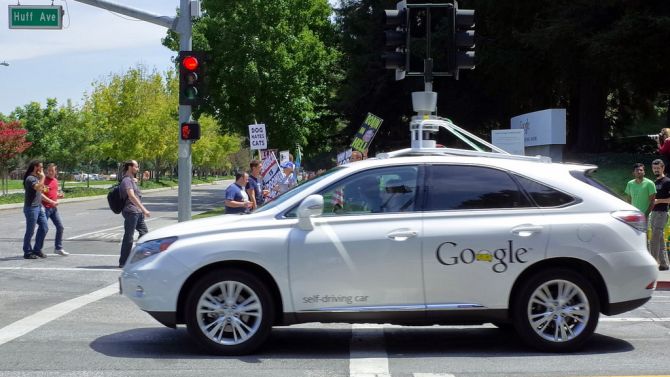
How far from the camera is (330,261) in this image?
7281mm

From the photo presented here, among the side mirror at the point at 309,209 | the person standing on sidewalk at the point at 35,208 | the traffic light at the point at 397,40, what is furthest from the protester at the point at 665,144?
the person standing on sidewalk at the point at 35,208

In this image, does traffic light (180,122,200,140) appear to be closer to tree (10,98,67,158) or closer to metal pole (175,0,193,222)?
metal pole (175,0,193,222)

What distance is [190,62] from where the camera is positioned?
15391 mm

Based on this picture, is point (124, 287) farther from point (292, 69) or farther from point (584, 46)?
point (292, 69)

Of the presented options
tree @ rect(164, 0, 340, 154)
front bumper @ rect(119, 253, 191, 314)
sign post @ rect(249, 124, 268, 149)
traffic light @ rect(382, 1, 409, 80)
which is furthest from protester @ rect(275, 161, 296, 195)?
tree @ rect(164, 0, 340, 154)

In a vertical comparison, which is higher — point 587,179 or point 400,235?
point 587,179

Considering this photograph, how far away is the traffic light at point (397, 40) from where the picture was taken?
1334cm

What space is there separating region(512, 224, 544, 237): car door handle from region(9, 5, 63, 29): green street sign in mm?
11998

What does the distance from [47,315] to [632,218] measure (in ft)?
20.4

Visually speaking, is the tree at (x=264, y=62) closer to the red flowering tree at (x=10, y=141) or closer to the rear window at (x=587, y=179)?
the red flowering tree at (x=10, y=141)

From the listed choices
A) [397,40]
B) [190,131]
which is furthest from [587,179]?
[190,131]

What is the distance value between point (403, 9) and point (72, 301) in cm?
664

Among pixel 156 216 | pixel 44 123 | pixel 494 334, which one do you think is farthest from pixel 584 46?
pixel 44 123

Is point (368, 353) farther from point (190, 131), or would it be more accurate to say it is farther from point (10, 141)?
point (10, 141)
